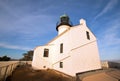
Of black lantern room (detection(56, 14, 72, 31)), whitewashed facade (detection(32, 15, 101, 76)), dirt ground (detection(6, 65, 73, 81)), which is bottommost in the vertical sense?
dirt ground (detection(6, 65, 73, 81))

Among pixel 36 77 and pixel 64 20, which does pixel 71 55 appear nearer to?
pixel 36 77

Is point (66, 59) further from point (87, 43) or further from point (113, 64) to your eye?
point (113, 64)

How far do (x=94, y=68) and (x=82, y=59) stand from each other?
3.36 metres

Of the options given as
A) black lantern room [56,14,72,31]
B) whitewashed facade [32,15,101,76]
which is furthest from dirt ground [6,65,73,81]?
black lantern room [56,14,72,31]

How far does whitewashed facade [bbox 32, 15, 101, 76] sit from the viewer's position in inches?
367

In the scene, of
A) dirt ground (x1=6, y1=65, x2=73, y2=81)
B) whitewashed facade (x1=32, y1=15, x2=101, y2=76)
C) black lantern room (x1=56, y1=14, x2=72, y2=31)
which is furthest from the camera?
black lantern room (x1=56, y1=14, x2=72, y2=31)

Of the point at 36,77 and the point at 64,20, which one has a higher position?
the point at 64,20

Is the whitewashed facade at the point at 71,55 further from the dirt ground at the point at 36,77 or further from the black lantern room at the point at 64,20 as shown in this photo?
the black lantern room at the point at 64,20

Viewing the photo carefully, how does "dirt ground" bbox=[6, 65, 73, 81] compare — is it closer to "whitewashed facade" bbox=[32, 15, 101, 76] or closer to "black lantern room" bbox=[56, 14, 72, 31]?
"whitewashed facade" bbox=[32, 15, 101, 76]

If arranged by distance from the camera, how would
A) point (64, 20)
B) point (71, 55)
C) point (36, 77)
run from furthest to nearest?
point (64, 20) → point (71, 55) → point (36, 77)

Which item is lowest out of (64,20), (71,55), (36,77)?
(36,77)

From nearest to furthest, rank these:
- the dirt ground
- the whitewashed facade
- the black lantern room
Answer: the dirt ground
the whitewashed facade
the black lantern room

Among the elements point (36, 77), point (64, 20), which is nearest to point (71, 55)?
point (36, 77)

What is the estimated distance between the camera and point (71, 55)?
30.2 ft
